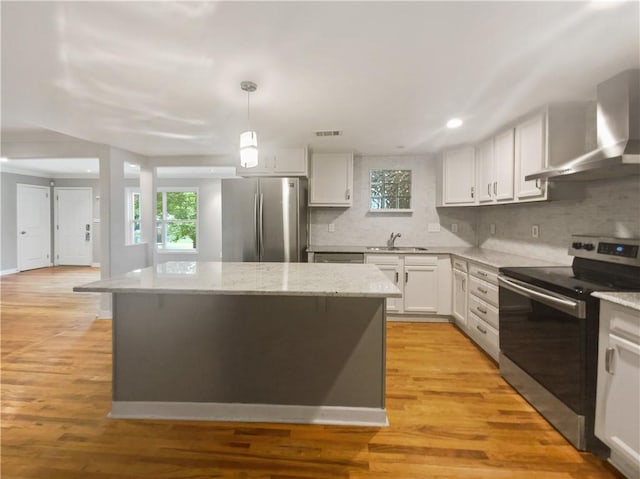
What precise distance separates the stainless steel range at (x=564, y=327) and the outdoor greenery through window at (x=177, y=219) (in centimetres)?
703

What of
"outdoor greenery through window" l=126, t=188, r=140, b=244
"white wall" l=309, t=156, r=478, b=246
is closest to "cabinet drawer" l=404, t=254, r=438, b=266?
"white wall" l=309, t=156, r=478, b=246

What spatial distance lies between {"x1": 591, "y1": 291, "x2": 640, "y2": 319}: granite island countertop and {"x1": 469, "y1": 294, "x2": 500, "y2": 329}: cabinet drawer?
3.79ft

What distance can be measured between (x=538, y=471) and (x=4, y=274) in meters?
9.32

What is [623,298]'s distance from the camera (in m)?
1.55

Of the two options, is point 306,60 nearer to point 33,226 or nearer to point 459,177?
point 459,177

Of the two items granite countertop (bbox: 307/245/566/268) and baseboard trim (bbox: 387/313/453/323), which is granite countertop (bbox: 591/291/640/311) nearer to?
granite countertop (bbox: 307/245/566/268)

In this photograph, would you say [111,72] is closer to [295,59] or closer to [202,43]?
[202,43]

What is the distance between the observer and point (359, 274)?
2129 millimetres

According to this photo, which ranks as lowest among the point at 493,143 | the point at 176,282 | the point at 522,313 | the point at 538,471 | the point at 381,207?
the point at 538,471

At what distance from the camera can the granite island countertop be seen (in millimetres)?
1483

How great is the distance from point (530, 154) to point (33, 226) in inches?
384

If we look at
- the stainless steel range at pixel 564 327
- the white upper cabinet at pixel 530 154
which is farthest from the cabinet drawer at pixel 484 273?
the white upper cabinet at pixel 530 154

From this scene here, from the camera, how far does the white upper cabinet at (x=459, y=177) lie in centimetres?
384

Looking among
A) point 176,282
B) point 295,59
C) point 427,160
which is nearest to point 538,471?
point 176,282
